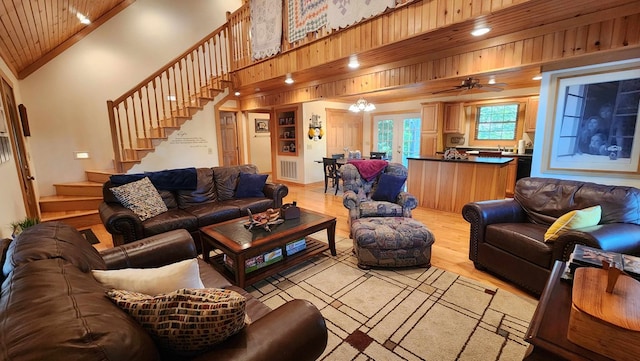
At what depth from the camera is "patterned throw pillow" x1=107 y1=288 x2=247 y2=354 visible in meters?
0.85

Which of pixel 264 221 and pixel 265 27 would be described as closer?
pixel 264 221

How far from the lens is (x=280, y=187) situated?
13.0 feet

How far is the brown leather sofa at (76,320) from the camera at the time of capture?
0.63m

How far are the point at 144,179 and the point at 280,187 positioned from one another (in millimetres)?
1681

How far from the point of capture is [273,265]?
251cm

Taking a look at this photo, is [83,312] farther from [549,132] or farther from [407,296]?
[549,132]

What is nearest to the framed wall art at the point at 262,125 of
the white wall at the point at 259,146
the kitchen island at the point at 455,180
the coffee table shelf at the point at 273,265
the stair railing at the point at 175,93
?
the white wall at the point at 259,146

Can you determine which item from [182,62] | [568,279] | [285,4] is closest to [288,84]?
[285,4]

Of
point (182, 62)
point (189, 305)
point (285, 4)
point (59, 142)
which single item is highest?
point (285, 4)

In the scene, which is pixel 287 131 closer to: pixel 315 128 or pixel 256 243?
pixel 315 128

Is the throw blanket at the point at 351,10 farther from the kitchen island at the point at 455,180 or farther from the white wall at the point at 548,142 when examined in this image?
the kitchen island at the point at 455,180

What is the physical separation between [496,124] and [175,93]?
23.2ft

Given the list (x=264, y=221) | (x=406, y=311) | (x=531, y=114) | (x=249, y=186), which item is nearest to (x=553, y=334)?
(x=406, y=311)

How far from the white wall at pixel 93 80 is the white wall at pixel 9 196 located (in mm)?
1205
